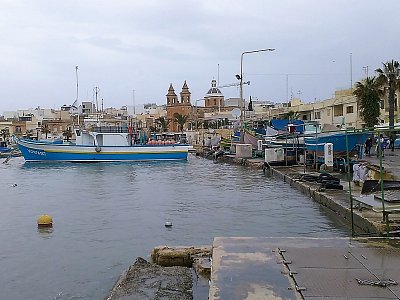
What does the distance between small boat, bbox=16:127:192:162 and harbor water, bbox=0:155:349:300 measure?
553 inches

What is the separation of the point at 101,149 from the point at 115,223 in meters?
25.9

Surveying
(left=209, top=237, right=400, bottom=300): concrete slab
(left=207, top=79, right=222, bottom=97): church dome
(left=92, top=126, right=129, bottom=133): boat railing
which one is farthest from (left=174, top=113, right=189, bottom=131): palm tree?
(left=209, top=237, right=400, bottom=300): concrete slab

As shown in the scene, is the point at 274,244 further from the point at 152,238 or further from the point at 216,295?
the point at 152,238

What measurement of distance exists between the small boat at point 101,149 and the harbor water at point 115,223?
14053mm

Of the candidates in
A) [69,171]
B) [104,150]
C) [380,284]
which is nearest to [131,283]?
[380,284]

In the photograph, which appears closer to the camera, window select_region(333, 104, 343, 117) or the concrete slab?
the concrete slab

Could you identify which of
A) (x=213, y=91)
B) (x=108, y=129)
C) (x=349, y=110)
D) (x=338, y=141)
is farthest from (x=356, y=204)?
(x=213, y=91)

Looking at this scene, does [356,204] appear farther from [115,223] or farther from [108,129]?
[108,129]

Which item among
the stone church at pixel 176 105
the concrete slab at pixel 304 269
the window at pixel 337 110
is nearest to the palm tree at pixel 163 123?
the stone church at pixel 176 105

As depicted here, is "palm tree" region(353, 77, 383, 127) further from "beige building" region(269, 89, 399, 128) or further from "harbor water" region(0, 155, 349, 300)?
"harbor water" region(0, 155, 349, 300)

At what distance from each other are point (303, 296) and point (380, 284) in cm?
94

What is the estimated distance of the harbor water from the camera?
28.1 ft

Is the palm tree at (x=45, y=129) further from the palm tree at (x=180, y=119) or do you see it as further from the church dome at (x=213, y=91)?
the church dome at (x=213, y=91)

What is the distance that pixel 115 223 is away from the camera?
13070 millimetres
